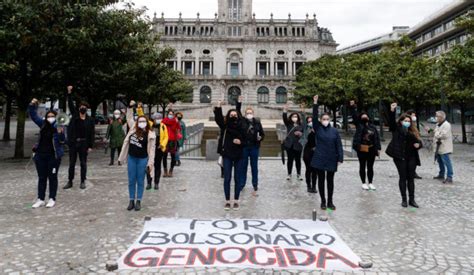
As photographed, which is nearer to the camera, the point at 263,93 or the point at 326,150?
the point at 326,150

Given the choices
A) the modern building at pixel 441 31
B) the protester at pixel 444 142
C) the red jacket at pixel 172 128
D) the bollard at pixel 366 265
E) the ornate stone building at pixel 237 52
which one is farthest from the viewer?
the ornate stone building at pixel 237 52

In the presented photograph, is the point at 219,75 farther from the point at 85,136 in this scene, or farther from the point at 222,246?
the point at 222,246

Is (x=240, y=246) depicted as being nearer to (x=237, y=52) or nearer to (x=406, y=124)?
(x=406, y=124)

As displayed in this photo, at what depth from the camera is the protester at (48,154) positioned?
7.27 meters

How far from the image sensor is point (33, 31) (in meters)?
12.1

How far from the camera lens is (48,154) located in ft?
23.9

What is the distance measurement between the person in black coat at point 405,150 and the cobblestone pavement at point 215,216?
49cm

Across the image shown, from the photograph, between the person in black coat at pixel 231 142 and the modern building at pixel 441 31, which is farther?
the modern building at pixel 441 31

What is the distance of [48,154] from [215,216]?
3.76 metres

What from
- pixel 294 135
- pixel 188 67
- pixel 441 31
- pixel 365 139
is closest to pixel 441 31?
pixel 441 31

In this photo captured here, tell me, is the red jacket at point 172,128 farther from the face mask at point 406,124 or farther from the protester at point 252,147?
the face mask at point 406,124

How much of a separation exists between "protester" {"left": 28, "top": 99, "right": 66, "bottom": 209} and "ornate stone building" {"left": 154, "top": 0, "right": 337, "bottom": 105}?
216 ft

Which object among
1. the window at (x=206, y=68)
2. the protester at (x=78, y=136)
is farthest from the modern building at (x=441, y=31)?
the protester at (x=78, y=136)

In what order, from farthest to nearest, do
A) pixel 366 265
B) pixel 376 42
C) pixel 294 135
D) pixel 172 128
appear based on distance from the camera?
pixel 376 42, pixel 172 128, pixel 294 135, pixel 366 265
